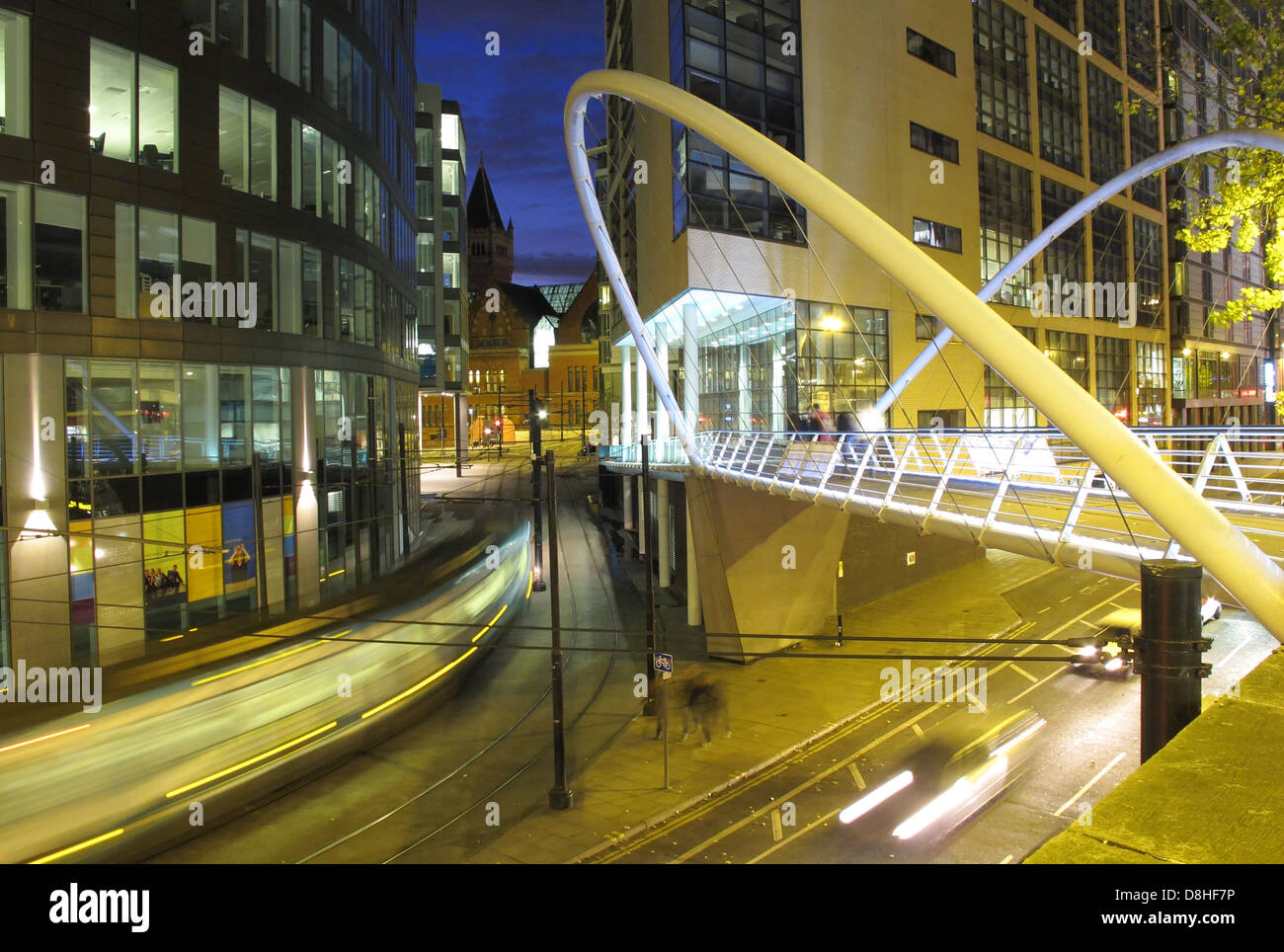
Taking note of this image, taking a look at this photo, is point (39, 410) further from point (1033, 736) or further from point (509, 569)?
point (1033, 736)

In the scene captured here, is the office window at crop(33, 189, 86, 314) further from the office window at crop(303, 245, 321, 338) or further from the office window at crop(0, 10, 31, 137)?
the office window at crop(303, 245, 321, 338)

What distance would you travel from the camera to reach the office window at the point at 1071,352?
4012 centimetres

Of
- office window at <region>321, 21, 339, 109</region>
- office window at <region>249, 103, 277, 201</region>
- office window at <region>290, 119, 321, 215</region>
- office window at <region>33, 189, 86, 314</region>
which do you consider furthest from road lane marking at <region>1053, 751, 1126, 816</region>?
office window at <region>321, 21, 339, 109</region>

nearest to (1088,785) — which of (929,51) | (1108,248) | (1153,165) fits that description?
(1153,165)

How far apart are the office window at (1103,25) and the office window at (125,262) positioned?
156 ft

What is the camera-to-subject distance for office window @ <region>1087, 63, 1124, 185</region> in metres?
43.4

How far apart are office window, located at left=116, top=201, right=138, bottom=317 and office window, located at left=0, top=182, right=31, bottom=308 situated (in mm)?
1716

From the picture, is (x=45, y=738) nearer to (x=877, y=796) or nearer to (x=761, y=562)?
(x=877, y=796)

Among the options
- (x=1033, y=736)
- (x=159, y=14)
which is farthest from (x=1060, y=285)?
→ (x=159, y=14)

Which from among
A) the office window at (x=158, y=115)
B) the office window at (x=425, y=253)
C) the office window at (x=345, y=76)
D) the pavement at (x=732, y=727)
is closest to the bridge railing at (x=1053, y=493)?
the pavement at (x=732, y=727)

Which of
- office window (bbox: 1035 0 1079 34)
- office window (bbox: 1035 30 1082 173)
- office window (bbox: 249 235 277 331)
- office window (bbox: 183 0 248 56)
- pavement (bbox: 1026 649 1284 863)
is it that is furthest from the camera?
office window (bbox: 1035 30 1082 173)

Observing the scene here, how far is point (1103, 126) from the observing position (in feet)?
145

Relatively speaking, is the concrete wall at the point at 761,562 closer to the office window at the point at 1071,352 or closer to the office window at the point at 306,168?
the office window at the point at 306,168
